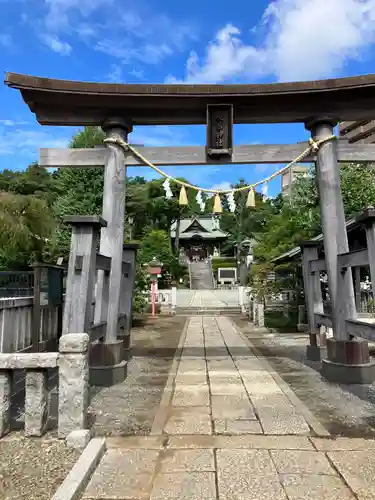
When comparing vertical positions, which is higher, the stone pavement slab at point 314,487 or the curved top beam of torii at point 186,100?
the curved top beam of torii at point 186,100

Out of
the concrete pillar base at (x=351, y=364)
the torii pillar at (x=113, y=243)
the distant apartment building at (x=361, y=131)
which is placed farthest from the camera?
the distant apartment building at (x=361, y=131)

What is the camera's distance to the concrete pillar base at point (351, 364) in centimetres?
609

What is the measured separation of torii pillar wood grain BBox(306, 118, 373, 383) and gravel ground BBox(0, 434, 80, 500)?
430 centimetres

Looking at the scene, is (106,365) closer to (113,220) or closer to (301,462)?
(113,220)

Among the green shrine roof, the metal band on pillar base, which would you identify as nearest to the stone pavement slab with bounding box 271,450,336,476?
the metal band on pillar base

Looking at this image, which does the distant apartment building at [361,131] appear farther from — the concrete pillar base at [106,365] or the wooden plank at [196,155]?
the concrete pillar base at [106,365]

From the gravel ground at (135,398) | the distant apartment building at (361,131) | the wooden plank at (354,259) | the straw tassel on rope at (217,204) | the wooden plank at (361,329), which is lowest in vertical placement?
the gravel ground at (135,398)

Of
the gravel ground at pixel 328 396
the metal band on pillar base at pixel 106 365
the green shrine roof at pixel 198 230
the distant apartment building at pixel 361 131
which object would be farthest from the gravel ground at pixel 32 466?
the distant apartment building at pixel 361 131

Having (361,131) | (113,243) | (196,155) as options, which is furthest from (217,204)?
(361,131)

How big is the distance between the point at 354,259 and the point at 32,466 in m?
4.81

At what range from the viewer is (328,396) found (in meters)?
5.51

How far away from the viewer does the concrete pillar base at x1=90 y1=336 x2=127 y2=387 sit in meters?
6.13

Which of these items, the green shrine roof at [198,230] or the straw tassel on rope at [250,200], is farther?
the green shrine roof at [198,230]

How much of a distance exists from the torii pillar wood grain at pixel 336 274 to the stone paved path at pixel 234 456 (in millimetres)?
1210
